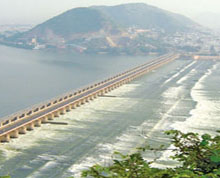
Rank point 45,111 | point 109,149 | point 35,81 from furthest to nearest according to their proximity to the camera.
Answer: point 35,81, point 45,111, point 109,149

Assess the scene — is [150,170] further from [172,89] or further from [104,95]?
[172,89]

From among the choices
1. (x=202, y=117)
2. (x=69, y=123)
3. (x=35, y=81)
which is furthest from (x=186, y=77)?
(x=69, y=123)

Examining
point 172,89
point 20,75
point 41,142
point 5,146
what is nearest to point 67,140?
point 41,142

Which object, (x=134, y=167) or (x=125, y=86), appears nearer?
(x=134, y=167)

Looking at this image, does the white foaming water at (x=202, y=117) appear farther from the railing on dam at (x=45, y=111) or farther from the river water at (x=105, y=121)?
the railing on dam at (x=45, y=111)

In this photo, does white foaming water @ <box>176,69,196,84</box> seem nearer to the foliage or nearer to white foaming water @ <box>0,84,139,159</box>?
white foaming water @ <box>0,84,139,159</box>

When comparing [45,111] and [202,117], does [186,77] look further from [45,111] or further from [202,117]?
[45,111]
